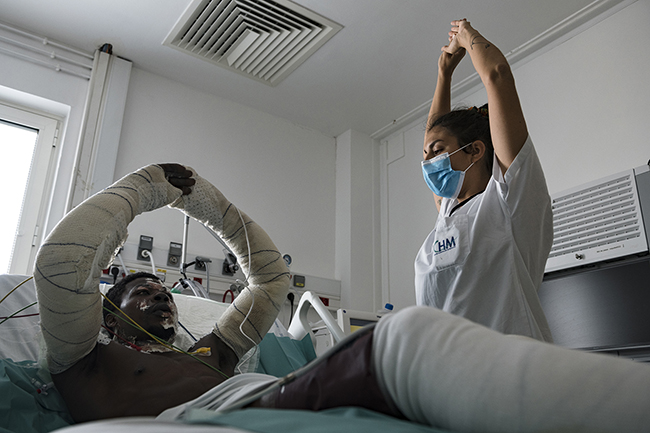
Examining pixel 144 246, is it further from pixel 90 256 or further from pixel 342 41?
pixel 90 256

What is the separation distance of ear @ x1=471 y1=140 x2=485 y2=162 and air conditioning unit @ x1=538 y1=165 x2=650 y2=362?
39.4 inches

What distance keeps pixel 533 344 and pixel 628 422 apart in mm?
119

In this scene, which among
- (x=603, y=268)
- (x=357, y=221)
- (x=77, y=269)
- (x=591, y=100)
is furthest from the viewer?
(x=357, y=221)

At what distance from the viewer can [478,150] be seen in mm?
1583

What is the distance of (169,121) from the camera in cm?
347

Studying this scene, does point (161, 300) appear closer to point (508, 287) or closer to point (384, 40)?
point (508, 287)

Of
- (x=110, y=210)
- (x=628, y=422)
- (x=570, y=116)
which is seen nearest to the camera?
(x=628, y=422)

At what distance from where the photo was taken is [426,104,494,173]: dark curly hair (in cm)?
159

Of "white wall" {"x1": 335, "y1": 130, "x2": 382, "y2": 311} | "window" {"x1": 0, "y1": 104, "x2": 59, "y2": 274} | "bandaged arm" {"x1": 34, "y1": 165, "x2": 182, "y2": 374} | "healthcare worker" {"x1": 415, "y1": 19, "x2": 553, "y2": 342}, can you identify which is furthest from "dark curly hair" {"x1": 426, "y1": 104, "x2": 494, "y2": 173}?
"window" {"x1": 0, "y1": 104, "x2": 59, "y2": 274}

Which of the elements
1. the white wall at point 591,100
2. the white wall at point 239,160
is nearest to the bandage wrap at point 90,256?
the white wall at point 239,160

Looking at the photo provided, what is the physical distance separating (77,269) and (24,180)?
2236mm

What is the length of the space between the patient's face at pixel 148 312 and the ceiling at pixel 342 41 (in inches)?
73.8

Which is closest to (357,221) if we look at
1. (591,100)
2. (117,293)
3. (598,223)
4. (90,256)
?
(591,100)

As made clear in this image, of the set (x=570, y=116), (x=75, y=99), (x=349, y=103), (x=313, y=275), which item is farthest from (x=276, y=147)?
(x=570, y=116)
